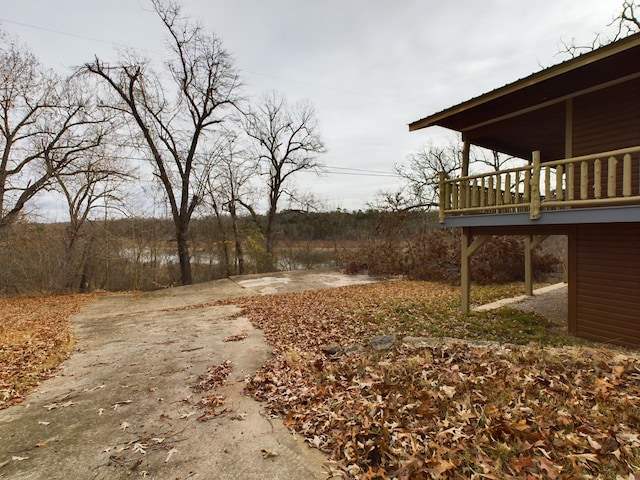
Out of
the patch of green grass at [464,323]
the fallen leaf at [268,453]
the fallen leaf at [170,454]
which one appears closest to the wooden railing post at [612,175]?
the patch of green grass at [464,323]

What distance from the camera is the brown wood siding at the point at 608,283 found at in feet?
19.1

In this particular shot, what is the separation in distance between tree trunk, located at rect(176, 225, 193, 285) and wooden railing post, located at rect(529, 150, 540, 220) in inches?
600

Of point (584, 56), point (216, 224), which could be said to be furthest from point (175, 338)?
point (216, 224)

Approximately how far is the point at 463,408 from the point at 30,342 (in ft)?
26.4

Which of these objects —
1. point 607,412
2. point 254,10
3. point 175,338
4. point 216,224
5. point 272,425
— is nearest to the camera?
point 607,412

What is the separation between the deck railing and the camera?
15.5 ft

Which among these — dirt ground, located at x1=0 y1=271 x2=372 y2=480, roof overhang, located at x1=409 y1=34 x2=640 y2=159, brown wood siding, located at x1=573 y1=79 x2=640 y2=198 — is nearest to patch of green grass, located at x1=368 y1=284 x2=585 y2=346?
brown wood siding, located at x1=573 y1=79 x2=640 y2=198

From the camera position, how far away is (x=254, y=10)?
10.5m

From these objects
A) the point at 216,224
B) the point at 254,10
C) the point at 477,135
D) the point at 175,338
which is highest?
the point at 254,10

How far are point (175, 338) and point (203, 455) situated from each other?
4.60m

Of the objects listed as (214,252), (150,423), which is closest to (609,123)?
(150,423)

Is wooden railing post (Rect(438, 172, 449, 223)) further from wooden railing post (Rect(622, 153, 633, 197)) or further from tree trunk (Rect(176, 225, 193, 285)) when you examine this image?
tree trunk (Rect(176, 225, 193, 285))

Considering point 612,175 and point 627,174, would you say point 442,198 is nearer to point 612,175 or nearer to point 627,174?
point 612,175

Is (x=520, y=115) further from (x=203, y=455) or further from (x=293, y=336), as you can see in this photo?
(x=203, y=455)
